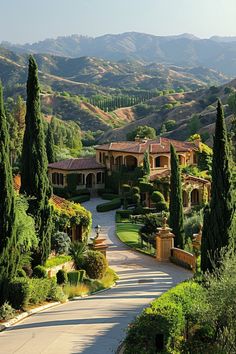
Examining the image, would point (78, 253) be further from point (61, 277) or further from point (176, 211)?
point (176, 211)

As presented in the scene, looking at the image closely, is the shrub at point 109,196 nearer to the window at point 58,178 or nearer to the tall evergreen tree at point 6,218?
the window at point 58,178

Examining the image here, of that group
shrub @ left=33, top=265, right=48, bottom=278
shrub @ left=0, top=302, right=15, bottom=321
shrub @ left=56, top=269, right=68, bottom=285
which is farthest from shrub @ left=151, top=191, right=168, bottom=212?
shrub @ left=0, top=302, right=15, bottom=321

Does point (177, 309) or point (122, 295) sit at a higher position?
point (177, 309)

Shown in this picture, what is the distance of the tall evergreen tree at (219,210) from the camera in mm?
16875

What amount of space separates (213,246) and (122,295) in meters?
3.39

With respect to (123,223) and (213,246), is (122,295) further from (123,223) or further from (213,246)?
(123,223)

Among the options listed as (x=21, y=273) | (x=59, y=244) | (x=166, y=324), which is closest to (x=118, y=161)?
(x=59, y=244)

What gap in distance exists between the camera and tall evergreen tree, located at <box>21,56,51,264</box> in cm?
1791

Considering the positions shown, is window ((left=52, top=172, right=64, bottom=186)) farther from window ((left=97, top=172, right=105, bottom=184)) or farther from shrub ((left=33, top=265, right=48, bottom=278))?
shrub ((left=33, top=265, right=48, bottom=278))

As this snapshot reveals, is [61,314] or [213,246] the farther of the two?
[213,246]

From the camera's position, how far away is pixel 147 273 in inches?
864

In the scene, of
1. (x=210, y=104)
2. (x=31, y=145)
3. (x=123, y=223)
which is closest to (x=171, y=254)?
(x=31, y=145)

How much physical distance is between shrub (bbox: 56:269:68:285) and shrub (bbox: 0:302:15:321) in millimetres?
3504

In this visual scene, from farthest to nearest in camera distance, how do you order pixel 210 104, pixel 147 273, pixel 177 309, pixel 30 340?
pixel 210 104, pixel 147 273, pixel 30 340, pixel 177 309
